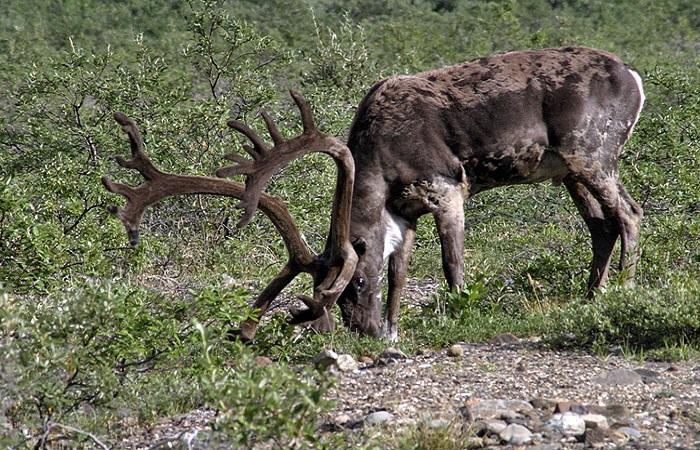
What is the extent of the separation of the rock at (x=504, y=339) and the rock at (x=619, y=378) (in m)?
1.51

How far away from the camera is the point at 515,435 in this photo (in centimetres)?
612

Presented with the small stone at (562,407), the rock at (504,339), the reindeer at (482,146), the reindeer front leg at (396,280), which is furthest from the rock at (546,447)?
the reindeer at (482,146)

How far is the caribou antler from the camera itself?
8.40 meters

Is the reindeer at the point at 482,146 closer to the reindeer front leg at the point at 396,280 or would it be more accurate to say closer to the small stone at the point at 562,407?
the reindeer front leg at the point at 396,280

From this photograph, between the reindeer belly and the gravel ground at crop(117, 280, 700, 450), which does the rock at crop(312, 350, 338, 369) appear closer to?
the gravel ground at crop(117, 280, 700, 450)

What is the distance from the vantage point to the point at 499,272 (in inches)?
469

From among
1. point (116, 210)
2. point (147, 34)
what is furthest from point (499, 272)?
point (147, 34)

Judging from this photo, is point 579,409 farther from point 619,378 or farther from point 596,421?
point 619,378

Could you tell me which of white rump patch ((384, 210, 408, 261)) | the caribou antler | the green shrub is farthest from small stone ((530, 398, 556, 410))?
white rump patch ((384, 210, 408, 261))

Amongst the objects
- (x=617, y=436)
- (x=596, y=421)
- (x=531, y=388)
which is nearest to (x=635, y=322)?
(x=531, y=388)

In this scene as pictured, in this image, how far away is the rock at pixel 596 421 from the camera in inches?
244

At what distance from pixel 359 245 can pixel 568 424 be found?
383cm

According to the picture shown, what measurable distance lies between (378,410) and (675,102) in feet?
39.6

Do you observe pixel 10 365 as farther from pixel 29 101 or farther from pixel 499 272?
pixel 29 101
